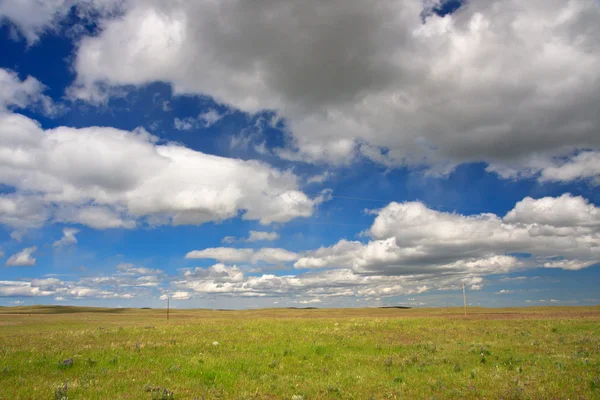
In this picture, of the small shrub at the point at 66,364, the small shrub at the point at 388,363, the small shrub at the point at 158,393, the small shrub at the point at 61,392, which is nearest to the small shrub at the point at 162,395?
the small shrub at the point at 158,393

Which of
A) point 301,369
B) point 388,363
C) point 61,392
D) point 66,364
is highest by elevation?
point 61,392

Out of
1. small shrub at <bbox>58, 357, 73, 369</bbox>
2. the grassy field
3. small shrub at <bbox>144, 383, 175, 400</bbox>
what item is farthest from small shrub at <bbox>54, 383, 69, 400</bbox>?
small shrub at <bbox>58, 357, 73, 369</bbox>

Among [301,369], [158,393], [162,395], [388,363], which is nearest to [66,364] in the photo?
[158,393]

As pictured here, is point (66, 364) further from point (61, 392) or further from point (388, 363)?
point (388, 363)

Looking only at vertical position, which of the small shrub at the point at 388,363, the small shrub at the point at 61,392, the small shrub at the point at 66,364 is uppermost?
the small shrub at the point at 61,392

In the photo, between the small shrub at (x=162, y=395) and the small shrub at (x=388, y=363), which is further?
the small shrub at (x=388, y=363)

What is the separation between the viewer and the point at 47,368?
1622 centimetres

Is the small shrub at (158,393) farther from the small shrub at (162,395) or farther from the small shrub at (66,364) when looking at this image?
the small shrub at (66,364)

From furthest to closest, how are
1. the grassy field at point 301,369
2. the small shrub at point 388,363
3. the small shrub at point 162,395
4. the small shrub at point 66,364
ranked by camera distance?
the small shrub at point 388,363, the small shrub at point 66,364, the grassy field at point 301,369, the small shrub at point 162,395

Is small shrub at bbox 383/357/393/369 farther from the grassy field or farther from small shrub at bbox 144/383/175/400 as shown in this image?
small shrub at bbox 144/383/175/400

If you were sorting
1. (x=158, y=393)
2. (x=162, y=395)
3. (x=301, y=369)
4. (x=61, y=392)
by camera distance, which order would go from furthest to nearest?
(x=301, y=369), (x=158, y=393), (x=162, y=395), (x=61, y=392)

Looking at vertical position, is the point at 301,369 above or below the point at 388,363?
above

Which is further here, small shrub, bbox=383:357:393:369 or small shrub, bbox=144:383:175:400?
small shrub, bbox=383:357:393:369

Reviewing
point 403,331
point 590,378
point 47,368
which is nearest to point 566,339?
point 403,331
